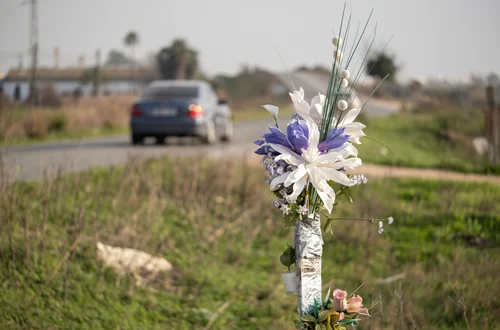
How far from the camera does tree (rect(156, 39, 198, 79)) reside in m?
52.8

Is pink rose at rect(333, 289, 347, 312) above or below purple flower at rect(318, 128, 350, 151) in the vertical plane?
below

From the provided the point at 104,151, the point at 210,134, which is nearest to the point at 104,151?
the point at 104,151

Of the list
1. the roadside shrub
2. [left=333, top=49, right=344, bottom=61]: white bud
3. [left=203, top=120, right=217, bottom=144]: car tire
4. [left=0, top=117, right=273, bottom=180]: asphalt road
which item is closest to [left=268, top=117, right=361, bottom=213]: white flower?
[left=333, top=49, right=344, bottom=61]: white bud

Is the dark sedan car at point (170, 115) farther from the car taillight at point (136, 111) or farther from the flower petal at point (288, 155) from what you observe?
the flower petal at point (288, 155)

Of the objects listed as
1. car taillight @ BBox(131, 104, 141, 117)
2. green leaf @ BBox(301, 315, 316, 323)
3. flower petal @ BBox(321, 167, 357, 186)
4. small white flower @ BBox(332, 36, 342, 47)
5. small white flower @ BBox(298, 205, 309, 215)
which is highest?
small white flower @ BBox(332, 36, 342, 47)

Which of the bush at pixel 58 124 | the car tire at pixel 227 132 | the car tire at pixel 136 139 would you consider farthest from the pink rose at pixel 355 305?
the bush at pixel 58 124

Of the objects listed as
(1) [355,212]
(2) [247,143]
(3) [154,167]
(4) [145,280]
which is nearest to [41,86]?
(2) [247,143]

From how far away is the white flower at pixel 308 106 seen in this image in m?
3.40

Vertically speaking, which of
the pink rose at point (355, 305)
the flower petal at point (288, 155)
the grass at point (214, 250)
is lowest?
the grass at point (214, 250)

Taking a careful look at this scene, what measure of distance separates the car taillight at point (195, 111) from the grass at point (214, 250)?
5511mm

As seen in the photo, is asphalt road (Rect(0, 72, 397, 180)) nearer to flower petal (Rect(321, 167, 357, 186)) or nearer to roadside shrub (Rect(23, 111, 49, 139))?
roadside shrub (Rect(23, 111, 49, 139))

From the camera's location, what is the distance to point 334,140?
10.7 ft

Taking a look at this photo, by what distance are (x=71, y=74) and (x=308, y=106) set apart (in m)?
29.2

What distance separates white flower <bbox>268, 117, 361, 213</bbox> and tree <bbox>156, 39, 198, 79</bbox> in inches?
1907
